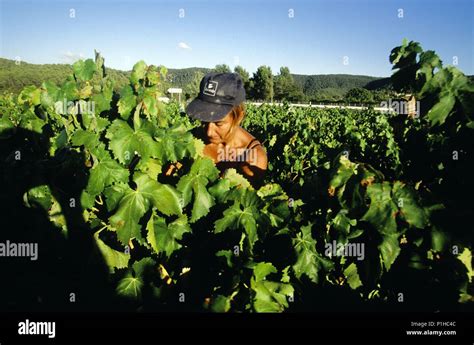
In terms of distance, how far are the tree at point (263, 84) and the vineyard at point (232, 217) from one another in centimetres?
8987

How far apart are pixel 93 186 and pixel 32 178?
605mm

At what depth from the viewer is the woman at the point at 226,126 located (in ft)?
9.48

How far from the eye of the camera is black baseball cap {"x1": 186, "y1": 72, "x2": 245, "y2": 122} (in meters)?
2.85

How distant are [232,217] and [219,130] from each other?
1.32m

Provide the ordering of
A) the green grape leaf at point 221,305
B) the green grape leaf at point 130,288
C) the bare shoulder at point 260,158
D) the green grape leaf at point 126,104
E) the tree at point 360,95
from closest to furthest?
the green grape leaf at point 221,305, the green grape leaf at point 130,288, the green grape leaf at point 126,104, the bare shoulder at point 260,158, the tree at point 360,95

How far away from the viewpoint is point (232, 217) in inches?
80.8

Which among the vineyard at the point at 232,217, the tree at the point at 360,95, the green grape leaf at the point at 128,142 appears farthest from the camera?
the tree at the point at 360,95

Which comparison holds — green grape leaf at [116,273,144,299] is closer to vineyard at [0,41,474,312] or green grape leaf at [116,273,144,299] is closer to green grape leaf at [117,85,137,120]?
vineyard at [0,41,474,312]

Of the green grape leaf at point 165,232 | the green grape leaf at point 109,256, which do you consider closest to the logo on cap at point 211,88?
the green grape leaf at point 165,232

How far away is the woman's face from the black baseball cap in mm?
166

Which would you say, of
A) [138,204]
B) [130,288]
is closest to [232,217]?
[138,204]

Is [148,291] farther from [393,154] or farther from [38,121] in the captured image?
[393,154]

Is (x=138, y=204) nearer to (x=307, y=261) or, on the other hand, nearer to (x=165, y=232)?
(x=165, y=232)

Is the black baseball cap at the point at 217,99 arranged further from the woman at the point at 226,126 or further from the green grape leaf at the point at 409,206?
the green grape leaf at the point at 409,206
